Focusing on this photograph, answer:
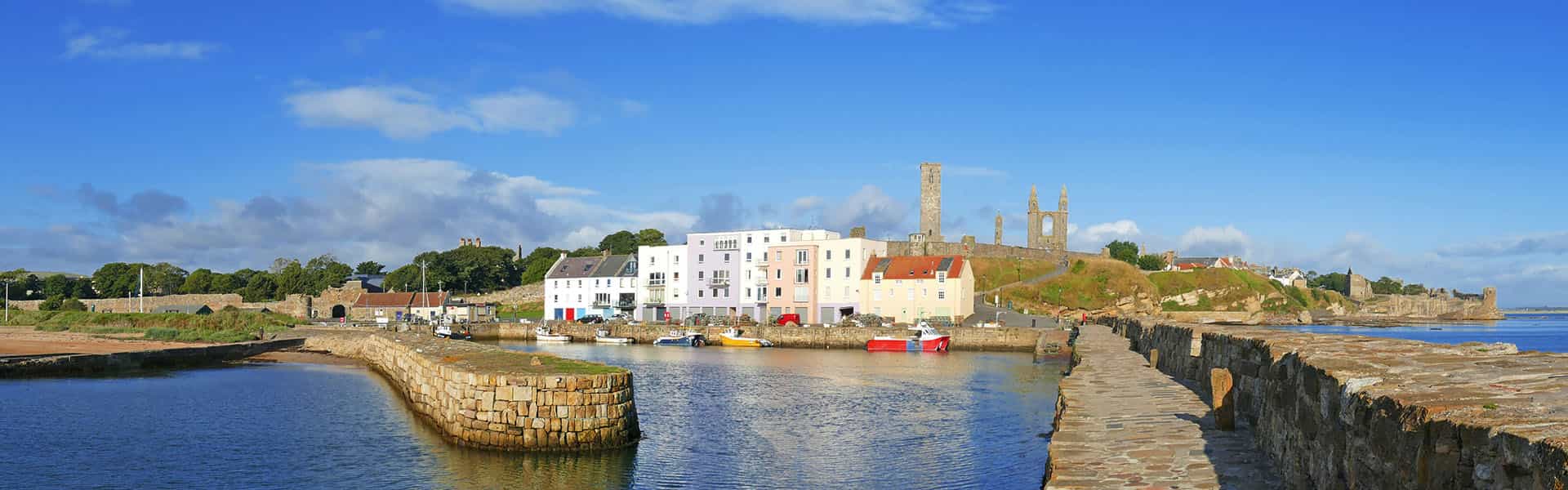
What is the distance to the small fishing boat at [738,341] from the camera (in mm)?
73250

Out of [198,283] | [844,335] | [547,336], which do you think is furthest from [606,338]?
[198,283]

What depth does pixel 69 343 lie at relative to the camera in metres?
55.7

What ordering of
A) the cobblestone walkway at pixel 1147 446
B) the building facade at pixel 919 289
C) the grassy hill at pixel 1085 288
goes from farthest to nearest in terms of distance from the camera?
the grassy hill at pixel 1085 288 < the building facade at pixel 919 289 < the cobblestone walkway at pixel 1147 446

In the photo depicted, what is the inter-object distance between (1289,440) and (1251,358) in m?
4.49

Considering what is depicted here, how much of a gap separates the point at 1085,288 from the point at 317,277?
94.1m

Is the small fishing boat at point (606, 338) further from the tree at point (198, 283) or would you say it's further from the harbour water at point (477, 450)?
the tree at point (198, 283)

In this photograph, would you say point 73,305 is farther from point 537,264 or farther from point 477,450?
point 477,450

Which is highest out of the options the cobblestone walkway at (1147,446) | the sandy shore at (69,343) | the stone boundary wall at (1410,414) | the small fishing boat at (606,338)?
the stone boundary wall at (1410,414)

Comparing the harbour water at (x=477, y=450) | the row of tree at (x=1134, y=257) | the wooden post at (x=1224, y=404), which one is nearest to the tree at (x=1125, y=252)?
the row of tree at (x=1134, y=257)

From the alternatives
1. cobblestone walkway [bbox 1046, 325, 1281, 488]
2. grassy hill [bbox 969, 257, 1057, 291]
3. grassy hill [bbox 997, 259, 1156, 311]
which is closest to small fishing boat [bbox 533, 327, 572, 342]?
grassy hill [bbox 969, 257, 1057, 291]

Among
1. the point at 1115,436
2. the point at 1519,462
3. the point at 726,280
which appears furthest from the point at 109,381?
the point at 726,280

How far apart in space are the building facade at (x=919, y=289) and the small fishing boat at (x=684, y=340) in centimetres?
1646

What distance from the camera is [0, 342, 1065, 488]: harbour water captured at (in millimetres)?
18516

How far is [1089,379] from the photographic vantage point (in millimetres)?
20406
